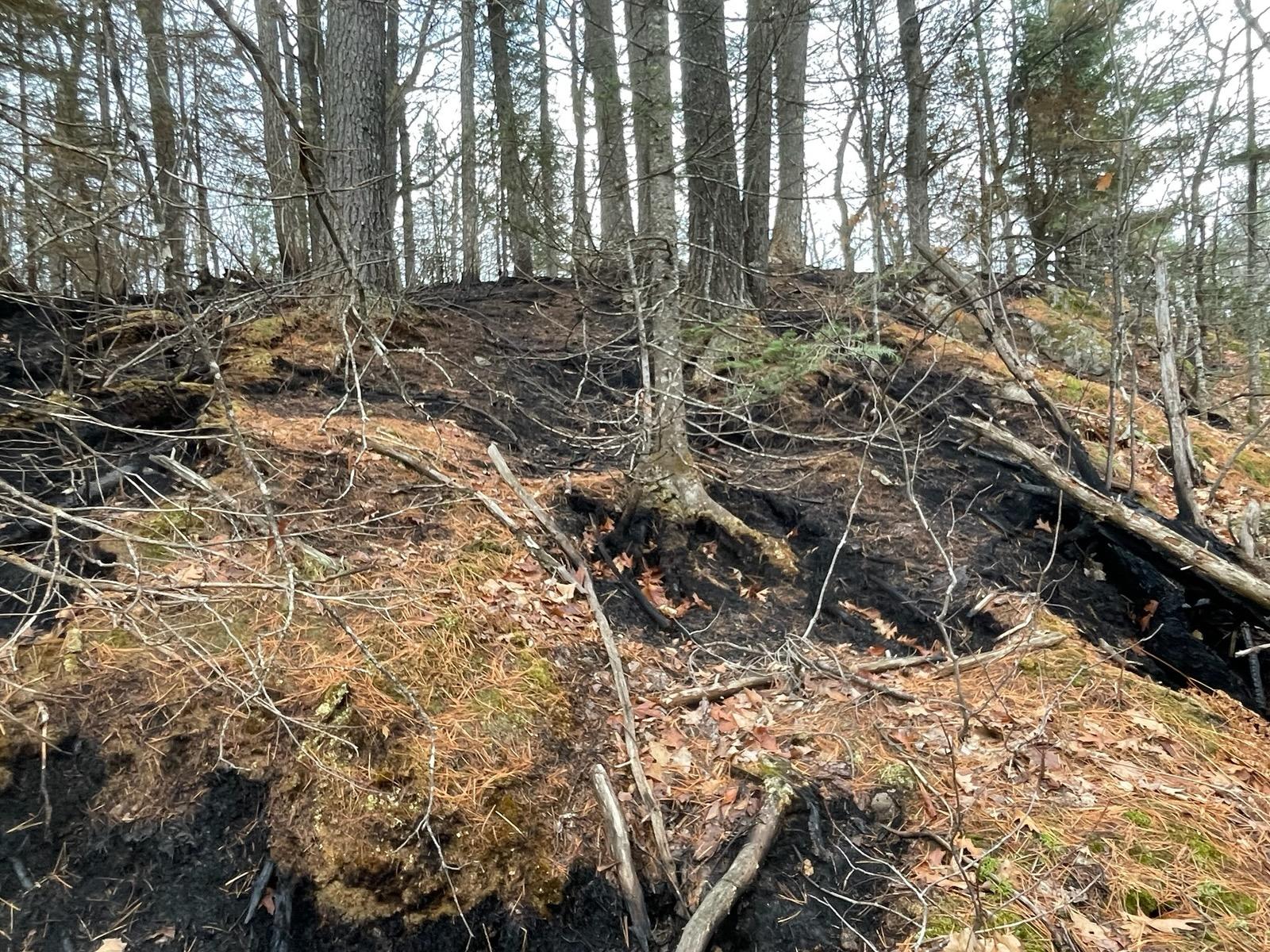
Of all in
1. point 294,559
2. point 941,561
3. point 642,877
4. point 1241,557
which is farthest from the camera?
point 941,561

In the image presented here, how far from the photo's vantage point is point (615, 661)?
325 cm

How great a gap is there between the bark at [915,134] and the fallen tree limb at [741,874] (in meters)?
6.37

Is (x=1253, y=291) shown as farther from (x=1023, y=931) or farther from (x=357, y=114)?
(x=357, y=114)

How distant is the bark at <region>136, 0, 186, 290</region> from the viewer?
9.64 feet

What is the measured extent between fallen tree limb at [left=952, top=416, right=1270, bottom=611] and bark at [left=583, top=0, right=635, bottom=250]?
3213 millimetres

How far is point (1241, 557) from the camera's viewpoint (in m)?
3.98

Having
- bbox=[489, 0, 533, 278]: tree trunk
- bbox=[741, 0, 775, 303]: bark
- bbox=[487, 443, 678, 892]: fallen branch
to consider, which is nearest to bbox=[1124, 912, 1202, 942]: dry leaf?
bbox=[487, 443, 678, 892]: fallen branch

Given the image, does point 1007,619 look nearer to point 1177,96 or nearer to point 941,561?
point 941,561

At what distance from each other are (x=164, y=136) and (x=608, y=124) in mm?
3196

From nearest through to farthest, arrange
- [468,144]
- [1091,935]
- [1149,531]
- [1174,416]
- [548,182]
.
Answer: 1. [1091,935]
2. [1149,531]
3. [1174,416]
4. [548,182]
5. [468,144]

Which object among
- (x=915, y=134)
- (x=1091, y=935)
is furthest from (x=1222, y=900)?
(x=915, y=134)

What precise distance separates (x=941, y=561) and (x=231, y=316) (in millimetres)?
5541

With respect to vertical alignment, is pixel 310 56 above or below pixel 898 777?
above

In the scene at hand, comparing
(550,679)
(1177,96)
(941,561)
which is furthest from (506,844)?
(1177,96)
